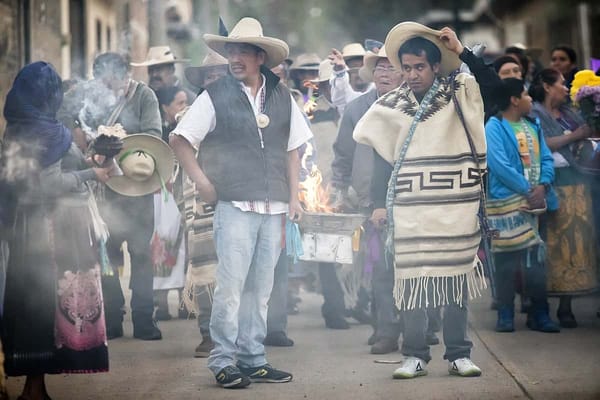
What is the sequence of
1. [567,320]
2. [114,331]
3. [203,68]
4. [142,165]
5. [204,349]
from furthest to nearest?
1. [567,320]
2. [114,331]
3. [203,68]
4. [204,349]
5. [142,165]

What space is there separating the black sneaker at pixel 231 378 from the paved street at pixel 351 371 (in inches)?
2.1

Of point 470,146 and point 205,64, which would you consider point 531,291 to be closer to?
point 470,146

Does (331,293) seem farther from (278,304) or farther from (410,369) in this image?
(410,369)

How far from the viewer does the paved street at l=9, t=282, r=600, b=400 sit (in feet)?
22.7

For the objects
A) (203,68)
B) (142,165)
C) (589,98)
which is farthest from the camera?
(589,98)

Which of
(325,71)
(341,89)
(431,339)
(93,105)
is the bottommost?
(431,339)

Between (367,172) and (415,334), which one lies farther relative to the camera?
(367,172)

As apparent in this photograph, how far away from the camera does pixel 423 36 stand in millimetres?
7258

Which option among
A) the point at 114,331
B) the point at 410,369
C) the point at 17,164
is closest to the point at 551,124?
the point at 410,369

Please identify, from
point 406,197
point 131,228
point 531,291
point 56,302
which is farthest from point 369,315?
point 56,302

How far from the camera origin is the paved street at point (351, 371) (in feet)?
22.7

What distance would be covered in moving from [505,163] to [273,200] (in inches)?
93.6

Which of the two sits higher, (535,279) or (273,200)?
(273,200)

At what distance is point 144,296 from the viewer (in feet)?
30.2
